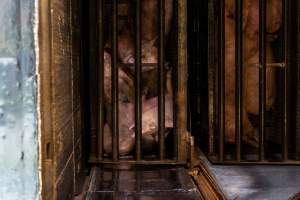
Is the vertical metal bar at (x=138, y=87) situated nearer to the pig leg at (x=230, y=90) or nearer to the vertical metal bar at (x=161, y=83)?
the vertical metal bar at (x=161, y=83)


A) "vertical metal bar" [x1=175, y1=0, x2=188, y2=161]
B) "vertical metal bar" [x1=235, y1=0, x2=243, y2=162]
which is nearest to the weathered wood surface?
"vertical metal bar" [x1=175, y1=0, x2=188, y2=161]

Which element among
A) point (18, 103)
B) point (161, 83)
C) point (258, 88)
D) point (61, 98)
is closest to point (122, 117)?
point (161, 83)

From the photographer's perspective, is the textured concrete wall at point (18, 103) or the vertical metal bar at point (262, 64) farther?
the vertical metal bar at point (262, 64)

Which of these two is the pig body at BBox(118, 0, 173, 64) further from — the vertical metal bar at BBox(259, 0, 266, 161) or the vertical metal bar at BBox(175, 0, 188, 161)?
the vertical metal bar at BBox(259, 0, 266, 161)

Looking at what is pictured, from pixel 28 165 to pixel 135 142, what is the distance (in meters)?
1.87

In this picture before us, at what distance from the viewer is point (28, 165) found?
166cm

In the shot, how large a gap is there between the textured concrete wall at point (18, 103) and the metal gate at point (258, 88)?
205 cm

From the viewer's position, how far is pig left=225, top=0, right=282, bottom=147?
12.3 feet

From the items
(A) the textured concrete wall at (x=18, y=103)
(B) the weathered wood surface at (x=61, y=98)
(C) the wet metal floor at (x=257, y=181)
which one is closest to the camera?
(A) the textured concrete wall at (x=18, y=103)

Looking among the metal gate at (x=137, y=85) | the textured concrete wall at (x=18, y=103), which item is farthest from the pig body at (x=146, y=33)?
the textured concrete wall at (x=18, y=103)

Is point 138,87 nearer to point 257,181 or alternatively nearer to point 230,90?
point 230,90

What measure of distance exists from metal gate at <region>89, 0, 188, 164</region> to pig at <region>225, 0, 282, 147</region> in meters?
0.42

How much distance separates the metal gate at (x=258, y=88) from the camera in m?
3.54

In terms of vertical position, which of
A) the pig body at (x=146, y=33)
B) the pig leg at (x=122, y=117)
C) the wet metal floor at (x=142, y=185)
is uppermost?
the pig body at (x=146, y=33)
